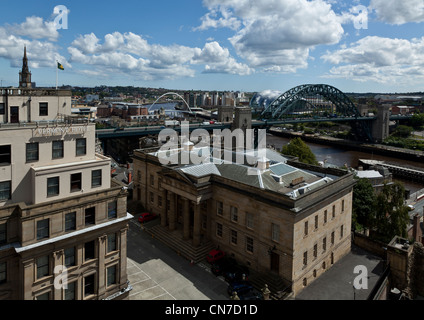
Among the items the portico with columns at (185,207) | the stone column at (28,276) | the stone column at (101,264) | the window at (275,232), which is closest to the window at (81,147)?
the stone column at (101,264)

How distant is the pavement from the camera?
28.9 metres

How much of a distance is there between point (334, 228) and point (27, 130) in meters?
28.7

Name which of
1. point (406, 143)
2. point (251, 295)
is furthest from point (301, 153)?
point (406, 143)

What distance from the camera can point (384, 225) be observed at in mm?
38812

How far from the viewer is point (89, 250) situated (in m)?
24.0

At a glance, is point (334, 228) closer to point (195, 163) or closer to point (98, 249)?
point (195, 163)

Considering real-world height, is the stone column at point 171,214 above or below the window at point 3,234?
below

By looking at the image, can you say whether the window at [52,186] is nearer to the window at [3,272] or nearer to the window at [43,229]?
the window at [43,229]

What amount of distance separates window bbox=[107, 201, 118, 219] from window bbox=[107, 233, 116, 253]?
145cm

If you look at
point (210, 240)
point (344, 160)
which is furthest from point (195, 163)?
point (344, 160)

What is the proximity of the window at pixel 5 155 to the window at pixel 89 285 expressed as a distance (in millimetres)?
9637

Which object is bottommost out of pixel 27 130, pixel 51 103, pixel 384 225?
pixel 384 225

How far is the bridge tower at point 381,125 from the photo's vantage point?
14675 centimetres

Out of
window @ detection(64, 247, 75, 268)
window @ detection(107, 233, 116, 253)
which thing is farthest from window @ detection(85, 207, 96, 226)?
window @ detection(64, 247, 75, 268)
